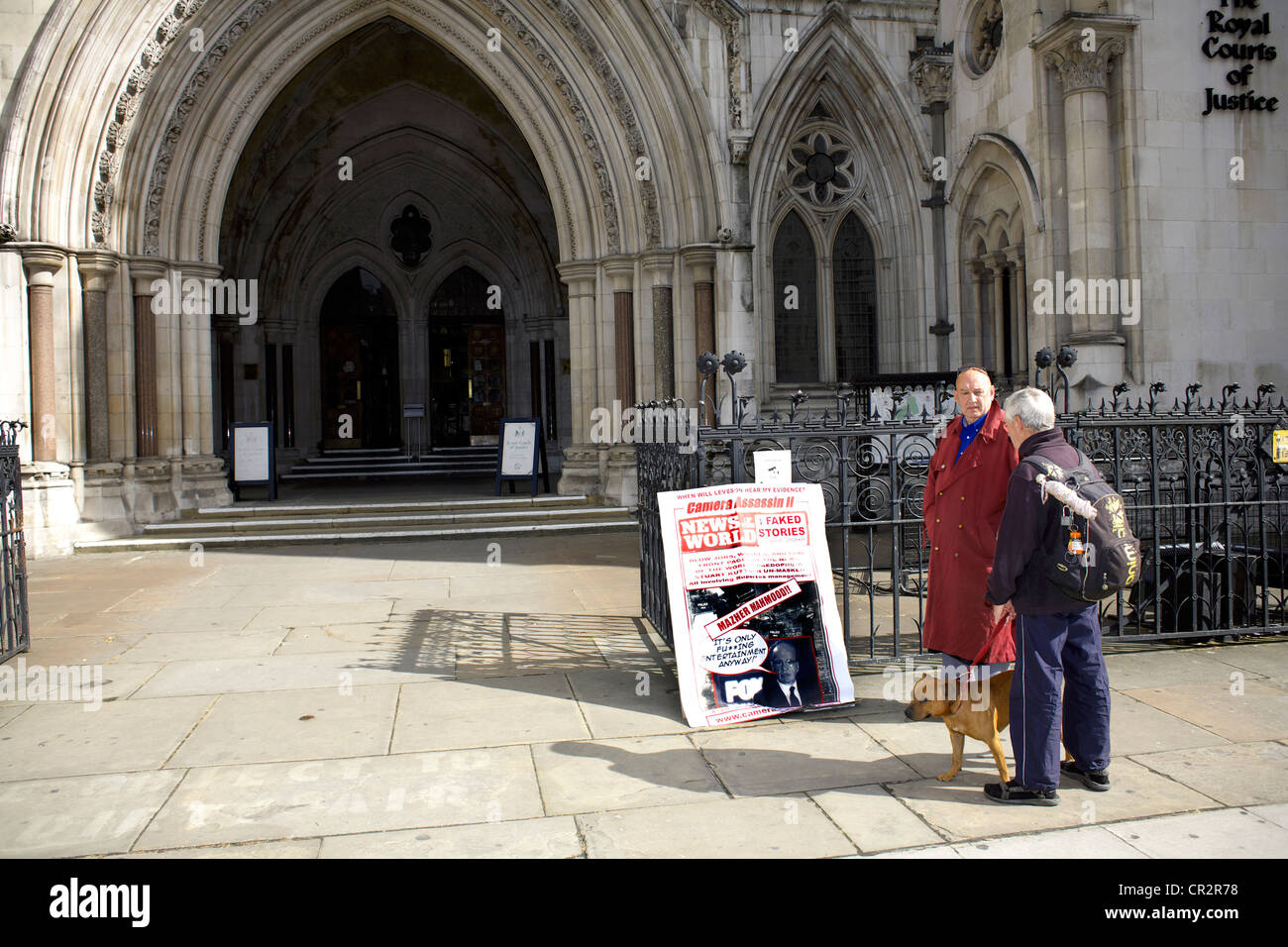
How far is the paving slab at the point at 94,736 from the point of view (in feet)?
15.6

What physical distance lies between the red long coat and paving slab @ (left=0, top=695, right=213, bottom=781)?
3.63 metres

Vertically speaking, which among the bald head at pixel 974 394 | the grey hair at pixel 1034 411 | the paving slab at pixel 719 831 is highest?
the bald head at pixel 974 394

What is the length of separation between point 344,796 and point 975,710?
261 centimetres

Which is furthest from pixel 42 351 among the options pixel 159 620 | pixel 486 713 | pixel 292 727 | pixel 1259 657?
pixel 1259 657

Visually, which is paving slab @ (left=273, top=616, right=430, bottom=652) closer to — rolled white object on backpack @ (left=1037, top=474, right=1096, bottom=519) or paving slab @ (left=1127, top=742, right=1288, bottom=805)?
rolled white object on backpack @ (left=1037, top=474, right=1096, bottom=519)

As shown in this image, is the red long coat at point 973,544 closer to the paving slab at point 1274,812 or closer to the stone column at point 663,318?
the paving slab at point 1274,812

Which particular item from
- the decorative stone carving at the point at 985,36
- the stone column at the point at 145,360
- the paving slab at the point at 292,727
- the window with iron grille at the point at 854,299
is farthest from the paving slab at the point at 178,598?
the decorative stone carving at the point at 985,36

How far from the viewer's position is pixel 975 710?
4.31m

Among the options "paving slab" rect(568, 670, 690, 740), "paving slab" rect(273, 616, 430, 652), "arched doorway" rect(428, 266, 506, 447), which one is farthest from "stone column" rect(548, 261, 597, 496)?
"paving slab" rect(568, 670, 690, 740)

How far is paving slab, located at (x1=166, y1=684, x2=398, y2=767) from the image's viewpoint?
4.88m

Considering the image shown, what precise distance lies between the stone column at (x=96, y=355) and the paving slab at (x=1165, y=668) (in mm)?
11454

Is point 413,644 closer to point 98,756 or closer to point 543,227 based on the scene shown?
point 98,756

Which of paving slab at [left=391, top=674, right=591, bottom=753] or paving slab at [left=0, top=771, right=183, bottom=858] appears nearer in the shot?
paving slab at [left=0, top=771, right=183, bottom=858]

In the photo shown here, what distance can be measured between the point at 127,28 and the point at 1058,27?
1065 cm
